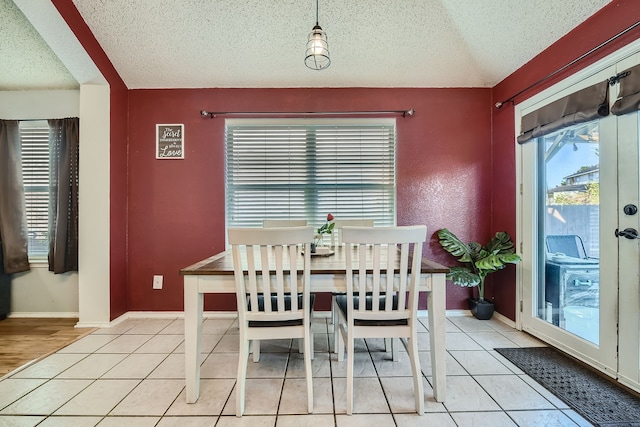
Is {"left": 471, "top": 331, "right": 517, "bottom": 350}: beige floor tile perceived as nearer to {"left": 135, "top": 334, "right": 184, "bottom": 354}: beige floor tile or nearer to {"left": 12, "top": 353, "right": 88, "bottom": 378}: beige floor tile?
{"left": 135, "top": 334, "right": 184, "bottom": 354}: beige floor tile

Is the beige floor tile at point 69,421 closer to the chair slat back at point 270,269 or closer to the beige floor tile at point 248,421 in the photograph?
the beige floor tile at point 248,421

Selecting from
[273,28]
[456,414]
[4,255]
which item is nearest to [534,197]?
[456,414]

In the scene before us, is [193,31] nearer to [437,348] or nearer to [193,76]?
[193,76]

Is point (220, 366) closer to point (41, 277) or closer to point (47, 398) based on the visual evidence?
point (47, 398)

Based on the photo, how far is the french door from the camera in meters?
1.68

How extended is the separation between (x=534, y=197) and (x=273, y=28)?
8.59 ft

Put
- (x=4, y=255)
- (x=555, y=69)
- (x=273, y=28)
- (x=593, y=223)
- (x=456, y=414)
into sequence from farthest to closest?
(x=4, y=255) → (x=273, y=28) → (x=555, y=69) → (x=593, y=223) → (x=456, y=414)

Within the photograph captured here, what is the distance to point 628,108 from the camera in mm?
1612

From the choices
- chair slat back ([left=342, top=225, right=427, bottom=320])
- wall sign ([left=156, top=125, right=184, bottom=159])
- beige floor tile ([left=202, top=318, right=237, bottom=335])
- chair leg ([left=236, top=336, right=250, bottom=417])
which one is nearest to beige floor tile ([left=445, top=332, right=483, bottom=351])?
chair slat back ([left=342, top=225, right=427, bottom=320])

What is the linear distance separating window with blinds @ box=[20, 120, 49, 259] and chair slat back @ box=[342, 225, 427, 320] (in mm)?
3328

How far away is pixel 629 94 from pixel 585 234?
0.91 metres

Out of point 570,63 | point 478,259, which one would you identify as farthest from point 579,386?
point 570,63

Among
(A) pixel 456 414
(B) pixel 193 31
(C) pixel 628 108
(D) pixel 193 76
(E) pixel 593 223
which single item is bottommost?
(A) pixel 456 414

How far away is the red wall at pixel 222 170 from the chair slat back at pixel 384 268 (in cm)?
150
